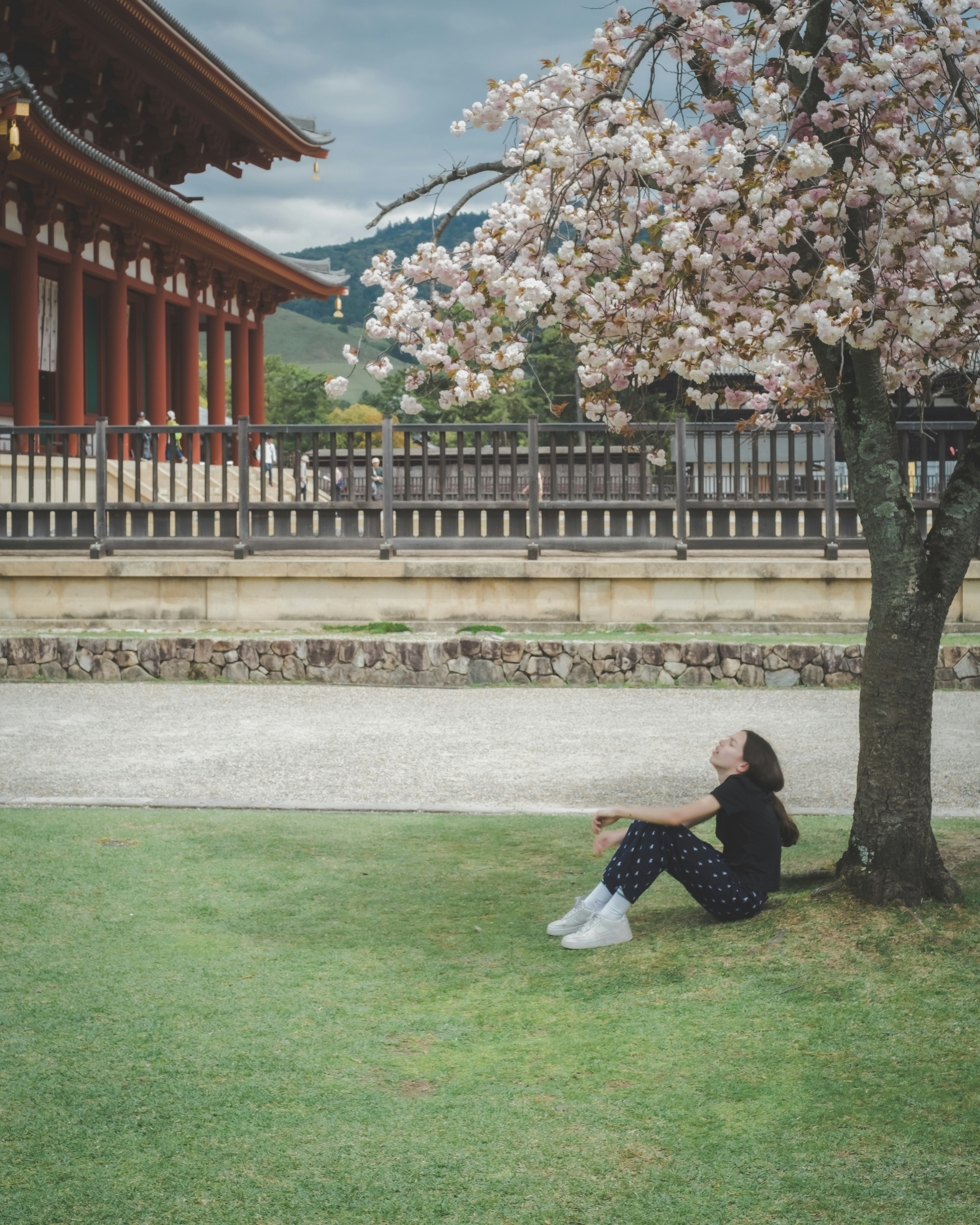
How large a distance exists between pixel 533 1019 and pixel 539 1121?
758mm

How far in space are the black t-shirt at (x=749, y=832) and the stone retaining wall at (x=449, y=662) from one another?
7215 millimetres

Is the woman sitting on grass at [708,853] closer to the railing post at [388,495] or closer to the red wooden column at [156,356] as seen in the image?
the railing post at [388,495]

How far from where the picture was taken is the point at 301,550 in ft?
44.4

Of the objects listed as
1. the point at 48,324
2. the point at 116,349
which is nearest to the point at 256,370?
the point at 116,349

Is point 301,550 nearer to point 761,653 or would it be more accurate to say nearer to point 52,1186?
point 761,653

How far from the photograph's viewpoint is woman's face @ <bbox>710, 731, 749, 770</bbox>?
4.61 metres

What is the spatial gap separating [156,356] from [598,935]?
2075cm

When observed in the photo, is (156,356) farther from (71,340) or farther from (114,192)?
(114,192)

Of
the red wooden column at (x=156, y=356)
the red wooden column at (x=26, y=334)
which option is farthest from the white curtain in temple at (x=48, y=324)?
the red wooden column at (x=156, y=356)

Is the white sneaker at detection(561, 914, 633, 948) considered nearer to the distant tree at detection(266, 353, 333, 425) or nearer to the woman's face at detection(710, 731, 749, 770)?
the woman's face at detection(710, 731, 749, 770)

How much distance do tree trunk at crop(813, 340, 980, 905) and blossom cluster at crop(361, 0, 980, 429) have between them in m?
0.43

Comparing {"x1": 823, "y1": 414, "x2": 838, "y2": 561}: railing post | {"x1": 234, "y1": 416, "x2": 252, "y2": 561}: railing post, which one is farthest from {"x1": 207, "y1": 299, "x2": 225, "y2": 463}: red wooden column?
{"x1": 823, "y1": 414, "x2": 838, "y2": 561}: railing post

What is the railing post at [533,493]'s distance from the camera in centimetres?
1297

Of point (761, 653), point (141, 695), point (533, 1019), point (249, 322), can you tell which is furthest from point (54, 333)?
point (533, 1019)
